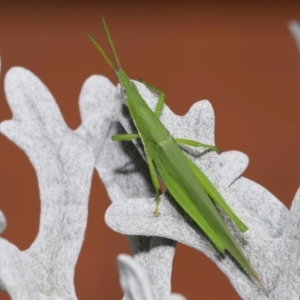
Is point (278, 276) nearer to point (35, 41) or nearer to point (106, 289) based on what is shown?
point (106, 289)

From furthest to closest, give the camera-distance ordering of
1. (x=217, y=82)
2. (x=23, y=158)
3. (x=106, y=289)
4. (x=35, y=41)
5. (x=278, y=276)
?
(x=35, y=41)
(x=217, y=82)
(x=23, y=158)
(x=106, y=289)
(x=278, y=276)

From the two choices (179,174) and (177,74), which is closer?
(179,174)

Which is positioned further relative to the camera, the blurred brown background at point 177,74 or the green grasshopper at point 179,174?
the blurred brown background at point 177,74

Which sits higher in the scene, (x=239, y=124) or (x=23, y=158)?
(x=23, y=158)

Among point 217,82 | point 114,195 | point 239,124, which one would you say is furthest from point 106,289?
point 114,195
